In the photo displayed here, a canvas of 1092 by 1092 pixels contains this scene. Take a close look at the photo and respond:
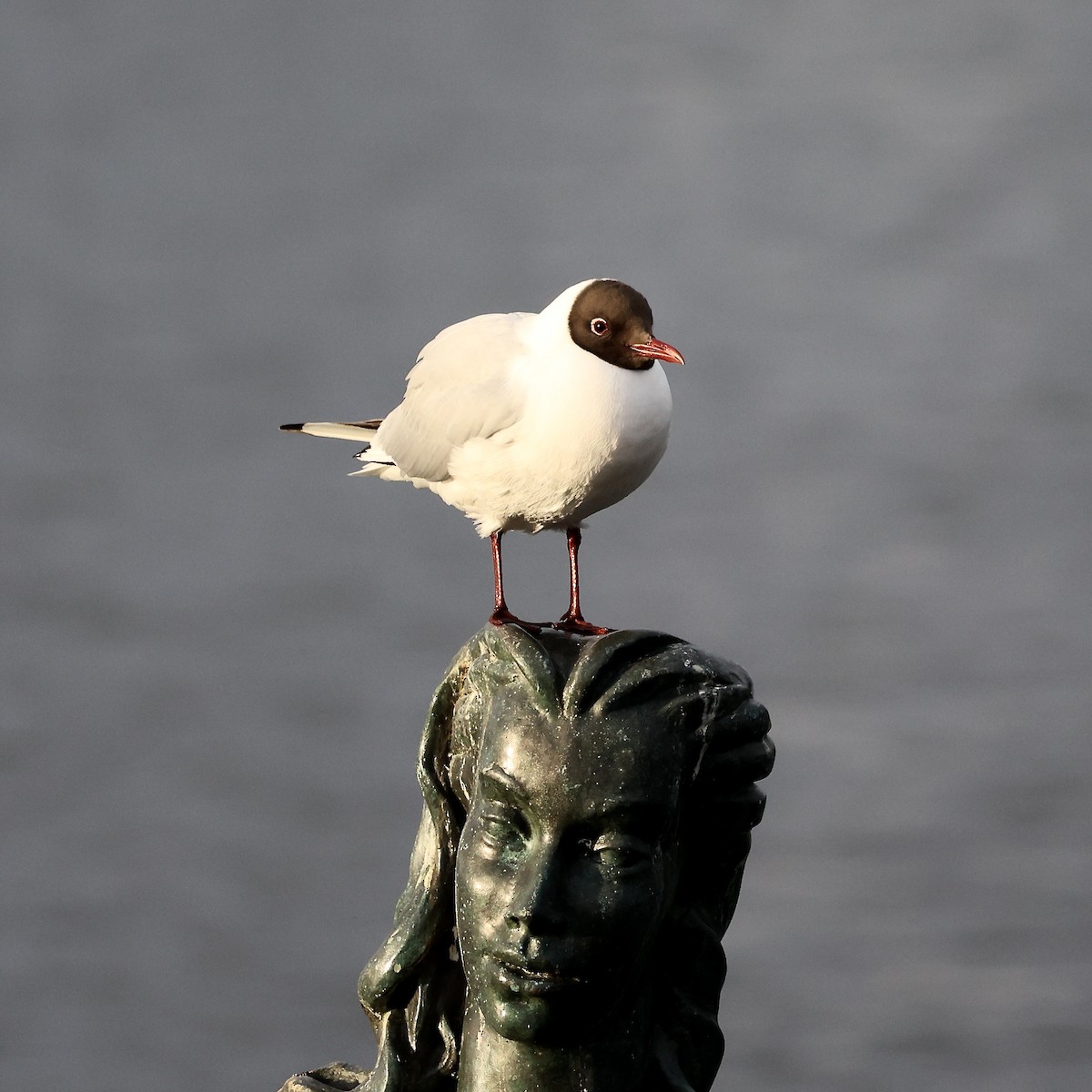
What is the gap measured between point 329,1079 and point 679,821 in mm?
883

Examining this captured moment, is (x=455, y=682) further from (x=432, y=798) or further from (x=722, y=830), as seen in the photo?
(x=722, y=830)

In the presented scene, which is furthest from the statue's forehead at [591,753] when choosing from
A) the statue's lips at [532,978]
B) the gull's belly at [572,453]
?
the gull's belly at [572,453]

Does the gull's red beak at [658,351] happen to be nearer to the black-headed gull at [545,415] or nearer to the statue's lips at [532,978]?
the black-headed gull at [545,415]

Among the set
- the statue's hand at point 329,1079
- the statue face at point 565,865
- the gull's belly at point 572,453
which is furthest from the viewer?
the statue's hand at point 329,1079

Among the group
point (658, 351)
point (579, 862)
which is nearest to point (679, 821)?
point (579, 862)

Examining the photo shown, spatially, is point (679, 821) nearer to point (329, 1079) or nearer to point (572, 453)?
point (572, 453)

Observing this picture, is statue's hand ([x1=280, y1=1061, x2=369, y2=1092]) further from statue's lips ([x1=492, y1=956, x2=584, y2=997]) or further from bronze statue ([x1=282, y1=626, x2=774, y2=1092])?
statue's lips ([x1=492, y1=956, x2=584, y2=997])

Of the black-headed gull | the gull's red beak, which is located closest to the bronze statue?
the black-headed gull

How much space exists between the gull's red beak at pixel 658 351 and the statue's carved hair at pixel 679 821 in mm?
407

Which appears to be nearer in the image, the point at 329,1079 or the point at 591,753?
the point at 591,753

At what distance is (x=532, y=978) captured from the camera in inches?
101

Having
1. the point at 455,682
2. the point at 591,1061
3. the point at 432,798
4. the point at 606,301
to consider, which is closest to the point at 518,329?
the point at 606,301

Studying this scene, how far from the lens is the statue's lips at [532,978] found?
2.54m

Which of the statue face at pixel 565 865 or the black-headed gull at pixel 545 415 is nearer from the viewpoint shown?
the statue face at pixel 565 865
